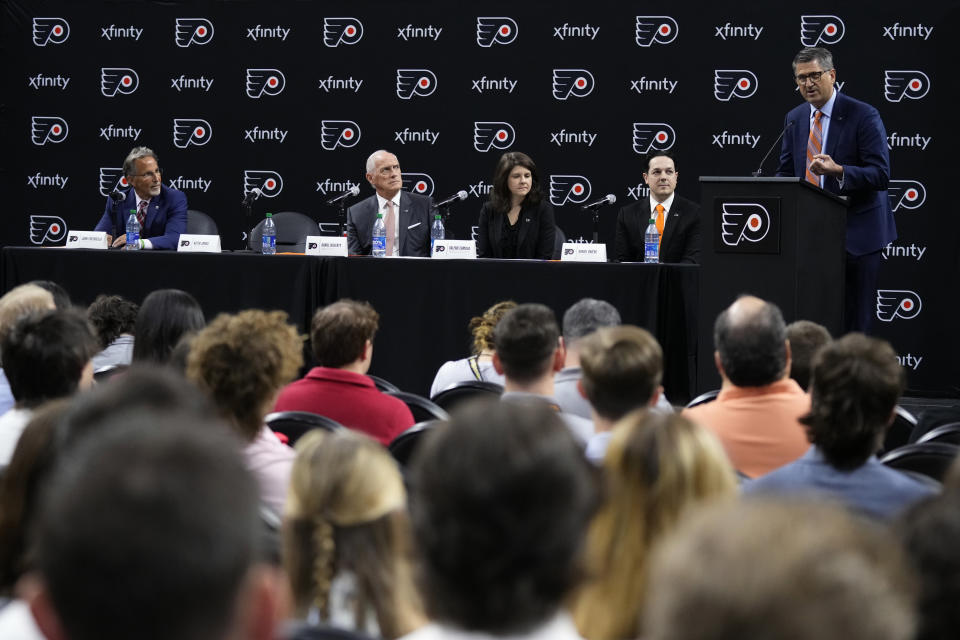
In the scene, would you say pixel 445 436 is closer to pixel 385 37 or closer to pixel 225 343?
pixel 225 343

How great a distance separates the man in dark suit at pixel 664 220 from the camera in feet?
19.7

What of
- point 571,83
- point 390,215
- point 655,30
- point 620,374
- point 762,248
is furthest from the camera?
point 571,83

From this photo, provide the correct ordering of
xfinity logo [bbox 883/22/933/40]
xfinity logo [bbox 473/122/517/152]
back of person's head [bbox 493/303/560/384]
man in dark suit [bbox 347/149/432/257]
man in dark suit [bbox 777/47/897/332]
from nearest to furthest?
back of person's head [bbox 493/303/560/384] → man in dark suit [bbox 777/47/897/332] → man in dark suit [bbox 347/149/432/257] → xfinity logo [bbox 883/22/933/40] → xfinity logo [bbox 473/122/517/152]

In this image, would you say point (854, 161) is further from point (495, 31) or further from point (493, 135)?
point (495, 31)

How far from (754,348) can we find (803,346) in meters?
0.60

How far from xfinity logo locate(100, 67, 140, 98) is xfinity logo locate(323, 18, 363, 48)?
1530 mm

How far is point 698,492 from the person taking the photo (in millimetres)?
1382

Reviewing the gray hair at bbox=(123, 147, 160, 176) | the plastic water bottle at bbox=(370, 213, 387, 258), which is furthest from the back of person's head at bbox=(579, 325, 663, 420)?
the gray hair at bbox=(123, 147, 160, 176)

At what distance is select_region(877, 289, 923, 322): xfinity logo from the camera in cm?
718

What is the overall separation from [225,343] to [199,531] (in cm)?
167

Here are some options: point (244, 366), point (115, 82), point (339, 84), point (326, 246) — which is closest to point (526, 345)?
point (244, 366)

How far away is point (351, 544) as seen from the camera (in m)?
1.39

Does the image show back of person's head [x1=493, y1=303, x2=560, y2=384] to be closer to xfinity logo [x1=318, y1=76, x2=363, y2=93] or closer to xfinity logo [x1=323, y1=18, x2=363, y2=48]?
xfinity logo [x1=318, y1=76, x2=363, y2=93]

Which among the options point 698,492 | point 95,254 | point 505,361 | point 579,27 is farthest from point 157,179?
point 698,492
